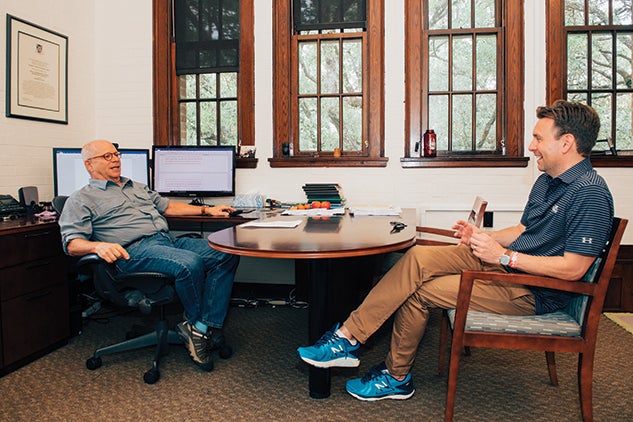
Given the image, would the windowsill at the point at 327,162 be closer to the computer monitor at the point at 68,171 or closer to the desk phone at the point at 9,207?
the computer monitor at the point at 68,171

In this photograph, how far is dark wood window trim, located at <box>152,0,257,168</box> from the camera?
3.84 meters

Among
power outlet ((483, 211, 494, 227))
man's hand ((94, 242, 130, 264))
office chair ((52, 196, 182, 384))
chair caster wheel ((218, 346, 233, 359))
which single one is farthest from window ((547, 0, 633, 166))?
man's hand ((94, 242, 130, 264))

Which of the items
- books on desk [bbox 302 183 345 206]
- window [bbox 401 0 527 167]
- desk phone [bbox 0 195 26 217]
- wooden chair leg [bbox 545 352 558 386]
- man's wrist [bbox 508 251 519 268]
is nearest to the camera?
man's wrist [bbox 508 251 519 268]

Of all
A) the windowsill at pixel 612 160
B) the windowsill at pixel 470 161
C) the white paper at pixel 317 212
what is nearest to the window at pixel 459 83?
the windowsill at pixel 470 161

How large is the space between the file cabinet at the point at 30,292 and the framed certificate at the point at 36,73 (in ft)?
3.14

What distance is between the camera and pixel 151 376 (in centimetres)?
230

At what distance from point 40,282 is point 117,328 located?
0.64m

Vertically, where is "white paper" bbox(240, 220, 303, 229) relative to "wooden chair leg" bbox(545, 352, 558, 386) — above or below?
above

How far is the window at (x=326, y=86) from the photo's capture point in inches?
147

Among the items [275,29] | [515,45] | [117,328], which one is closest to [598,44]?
[515,45]

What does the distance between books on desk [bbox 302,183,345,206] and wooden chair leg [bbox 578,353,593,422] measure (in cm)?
193

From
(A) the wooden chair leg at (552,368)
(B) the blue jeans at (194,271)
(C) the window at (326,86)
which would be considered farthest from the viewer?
(C) the window at (326,86)

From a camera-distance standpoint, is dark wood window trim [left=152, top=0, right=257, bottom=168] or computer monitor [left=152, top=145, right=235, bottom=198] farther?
dark wood window trim [left=152, top=0, right=257, bottom=168]

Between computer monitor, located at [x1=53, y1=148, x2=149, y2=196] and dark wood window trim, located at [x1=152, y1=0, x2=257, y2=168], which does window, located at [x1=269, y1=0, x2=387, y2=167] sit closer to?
dark wood window trim, located at [x1=152, y1=0, x2=257, y2=168]
